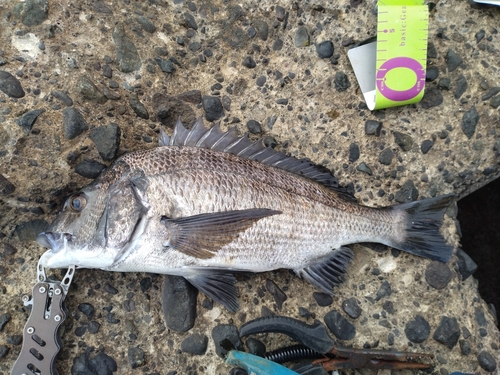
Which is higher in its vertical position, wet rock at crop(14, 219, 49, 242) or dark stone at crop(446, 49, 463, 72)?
dark stone at crop(446, 49, 463, 72)

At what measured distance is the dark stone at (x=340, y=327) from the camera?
218cm

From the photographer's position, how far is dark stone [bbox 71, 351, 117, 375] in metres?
2.01

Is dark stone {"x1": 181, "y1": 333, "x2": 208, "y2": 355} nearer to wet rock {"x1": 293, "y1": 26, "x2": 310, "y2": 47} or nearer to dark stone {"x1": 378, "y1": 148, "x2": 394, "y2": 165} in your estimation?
dark stone {"x1": 378, "y1": 148, "x2": 394, "y2": 165}

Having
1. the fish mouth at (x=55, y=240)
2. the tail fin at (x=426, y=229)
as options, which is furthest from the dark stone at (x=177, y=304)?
the tail fin at (x=426, y=229)

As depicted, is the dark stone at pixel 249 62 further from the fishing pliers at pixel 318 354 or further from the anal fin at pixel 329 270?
the fishing pliers at pixel 318 354

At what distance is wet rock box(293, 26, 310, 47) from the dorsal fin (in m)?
0.74

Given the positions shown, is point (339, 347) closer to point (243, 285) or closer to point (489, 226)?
point (243, 285)

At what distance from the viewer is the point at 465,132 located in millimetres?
2400

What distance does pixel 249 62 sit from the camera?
241 cm

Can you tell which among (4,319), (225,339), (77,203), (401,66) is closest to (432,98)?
(401,66)

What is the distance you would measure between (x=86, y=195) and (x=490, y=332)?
2.30m

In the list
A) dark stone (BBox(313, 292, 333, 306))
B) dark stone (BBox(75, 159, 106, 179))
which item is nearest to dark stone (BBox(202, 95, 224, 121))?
dark stone (BBox(75, 159, 106, 179))

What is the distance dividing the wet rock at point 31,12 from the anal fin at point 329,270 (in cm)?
196

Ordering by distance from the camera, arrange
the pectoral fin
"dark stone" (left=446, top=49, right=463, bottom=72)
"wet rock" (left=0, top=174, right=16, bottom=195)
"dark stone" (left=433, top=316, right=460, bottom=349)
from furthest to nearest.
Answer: "dark stone" (left=446, top=49, right=463, bottom=72), "dark stone" (left=433, top=316, right=460, bottom=349), "wet rock" (left=0, top=174, right=16, bottom=195), the pectoral fin
